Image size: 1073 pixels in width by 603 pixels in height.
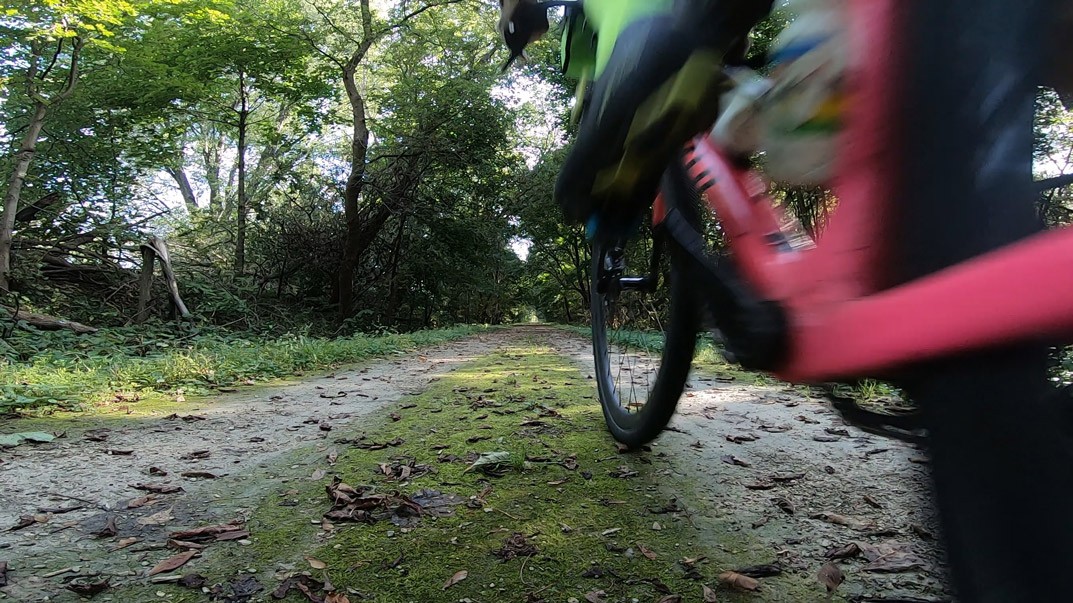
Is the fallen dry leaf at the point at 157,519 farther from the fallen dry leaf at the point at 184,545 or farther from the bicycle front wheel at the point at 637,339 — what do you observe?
the bicycle front wheel at the point at 637,339

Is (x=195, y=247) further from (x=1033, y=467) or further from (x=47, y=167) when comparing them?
(x=1033, y=467)

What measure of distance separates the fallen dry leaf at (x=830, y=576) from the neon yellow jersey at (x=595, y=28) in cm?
105

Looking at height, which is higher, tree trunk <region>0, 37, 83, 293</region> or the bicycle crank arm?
tree trunk <region>0, 37, 83, 293</region>

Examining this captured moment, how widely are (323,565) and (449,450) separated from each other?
822mm

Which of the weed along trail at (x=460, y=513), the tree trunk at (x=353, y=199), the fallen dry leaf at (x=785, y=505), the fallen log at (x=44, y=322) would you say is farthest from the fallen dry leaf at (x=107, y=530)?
the tree trunk at (x=353, y=199)

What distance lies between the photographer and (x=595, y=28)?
1.05 m

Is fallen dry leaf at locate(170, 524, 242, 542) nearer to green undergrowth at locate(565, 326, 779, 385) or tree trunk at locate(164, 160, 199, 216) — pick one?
green undergrowth at locate(565, 326, 779, 385)

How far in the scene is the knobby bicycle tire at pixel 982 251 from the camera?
1.34 ft

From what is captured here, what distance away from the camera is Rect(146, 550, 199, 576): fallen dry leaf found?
1116 millimetres

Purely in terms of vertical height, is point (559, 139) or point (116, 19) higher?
point (559, 139)

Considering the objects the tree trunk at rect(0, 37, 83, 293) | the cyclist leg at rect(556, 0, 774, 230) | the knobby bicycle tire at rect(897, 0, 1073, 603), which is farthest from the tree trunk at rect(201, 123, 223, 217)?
the knobby bicycle tire at rect(897, 0, 1073, 603)

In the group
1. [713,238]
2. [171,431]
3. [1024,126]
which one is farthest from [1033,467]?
[171,431]

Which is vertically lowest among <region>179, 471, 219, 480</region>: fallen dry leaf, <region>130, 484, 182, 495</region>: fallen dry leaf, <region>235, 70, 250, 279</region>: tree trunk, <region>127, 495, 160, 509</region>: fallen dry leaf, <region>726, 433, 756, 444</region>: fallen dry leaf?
<region>127, 495, 160, 509</region>: fallen dry leaf

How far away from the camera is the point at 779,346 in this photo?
696 millimetres
